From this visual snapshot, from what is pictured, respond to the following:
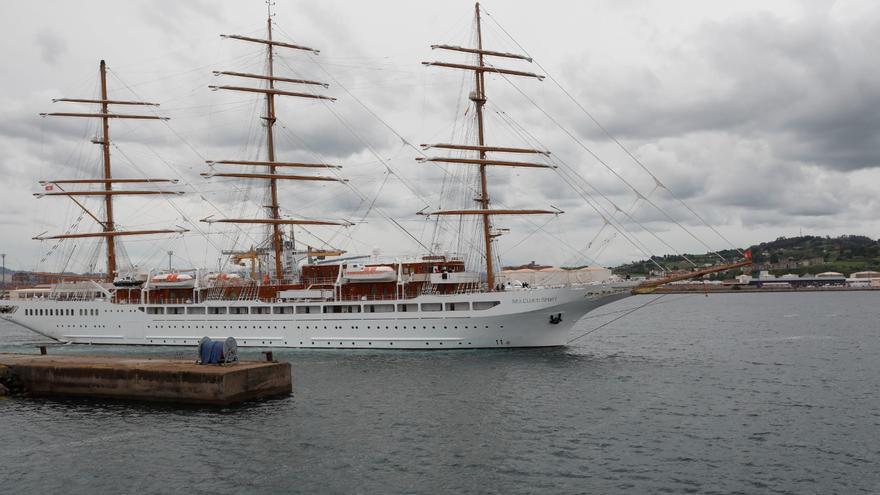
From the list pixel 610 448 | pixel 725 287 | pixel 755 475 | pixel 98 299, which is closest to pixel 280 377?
pixel 610 448

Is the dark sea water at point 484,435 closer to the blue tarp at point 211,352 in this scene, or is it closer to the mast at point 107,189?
the blue tarp at point 211,352

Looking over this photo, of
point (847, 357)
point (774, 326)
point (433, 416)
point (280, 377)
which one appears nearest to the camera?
point (433, 416)

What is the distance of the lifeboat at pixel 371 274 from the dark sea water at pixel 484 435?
804 cm

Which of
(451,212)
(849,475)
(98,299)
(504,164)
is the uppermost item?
(504,164)

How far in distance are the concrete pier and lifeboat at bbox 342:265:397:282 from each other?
1395 cm

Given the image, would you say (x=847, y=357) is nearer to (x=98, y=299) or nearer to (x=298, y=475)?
(x=298, y=475)

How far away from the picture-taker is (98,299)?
4809 cm

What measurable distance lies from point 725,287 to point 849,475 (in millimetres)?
182587

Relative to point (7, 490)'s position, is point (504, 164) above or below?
above

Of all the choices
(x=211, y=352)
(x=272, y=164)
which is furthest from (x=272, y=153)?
(x=211, y=352)

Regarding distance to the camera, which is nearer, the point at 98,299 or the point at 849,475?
the point at 849,475

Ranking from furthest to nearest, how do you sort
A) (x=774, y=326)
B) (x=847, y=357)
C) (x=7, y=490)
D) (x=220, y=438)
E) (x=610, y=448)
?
1. (x=774, y=326)
2. (x=847, y=357)
3. (x=220, y=438)
4. (x=610, y=448)
5. (x=7, y=490)

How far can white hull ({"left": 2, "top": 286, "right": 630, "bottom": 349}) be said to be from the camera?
36.5 m

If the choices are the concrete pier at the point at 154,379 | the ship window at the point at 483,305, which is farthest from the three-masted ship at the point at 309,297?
the concrete pier at the point at 154,379
